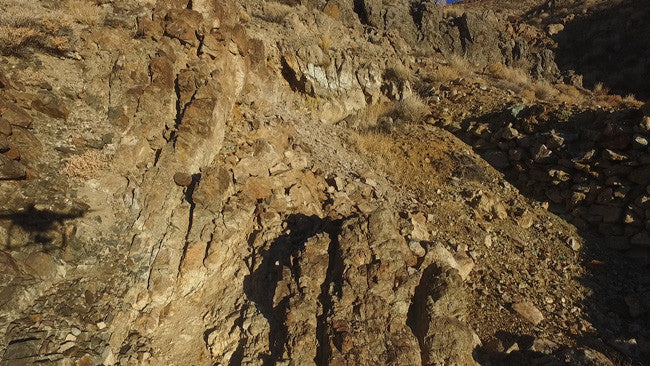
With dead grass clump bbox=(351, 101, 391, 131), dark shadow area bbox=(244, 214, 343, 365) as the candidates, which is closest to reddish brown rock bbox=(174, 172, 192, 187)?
dark shadow area bbox=(244, 214, 343, 365)

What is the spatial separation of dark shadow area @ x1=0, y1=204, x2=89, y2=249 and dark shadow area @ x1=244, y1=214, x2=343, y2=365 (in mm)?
2333

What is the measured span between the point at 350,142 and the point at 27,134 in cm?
582

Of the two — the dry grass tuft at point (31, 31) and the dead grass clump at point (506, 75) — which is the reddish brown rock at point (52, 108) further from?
the dead grass clump at point (506, 75)

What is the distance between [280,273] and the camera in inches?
165

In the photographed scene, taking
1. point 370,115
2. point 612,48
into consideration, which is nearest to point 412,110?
point 370,115

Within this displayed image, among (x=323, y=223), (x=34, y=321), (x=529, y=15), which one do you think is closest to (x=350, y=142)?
(x=323, y=223)

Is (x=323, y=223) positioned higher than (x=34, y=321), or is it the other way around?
(x=323, y=223)

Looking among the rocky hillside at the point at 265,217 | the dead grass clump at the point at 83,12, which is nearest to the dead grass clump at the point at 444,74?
the rocky hillside at the point at 265,217

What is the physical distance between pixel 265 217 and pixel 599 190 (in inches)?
245

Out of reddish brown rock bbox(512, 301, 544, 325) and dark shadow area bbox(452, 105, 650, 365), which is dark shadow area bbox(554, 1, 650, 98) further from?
reddish brown rock bbox(512, 301, 544, 325)

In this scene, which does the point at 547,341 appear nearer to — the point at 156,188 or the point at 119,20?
the point at 156,188

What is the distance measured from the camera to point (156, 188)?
4.68 m

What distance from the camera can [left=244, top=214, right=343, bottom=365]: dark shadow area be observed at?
374 cm

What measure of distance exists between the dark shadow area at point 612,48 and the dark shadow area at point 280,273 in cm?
1480
